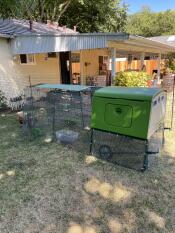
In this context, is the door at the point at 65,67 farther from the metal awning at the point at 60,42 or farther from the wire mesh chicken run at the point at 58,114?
the wire mesh chicken run at the point at 58,114

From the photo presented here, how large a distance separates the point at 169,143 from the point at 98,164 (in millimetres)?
1996

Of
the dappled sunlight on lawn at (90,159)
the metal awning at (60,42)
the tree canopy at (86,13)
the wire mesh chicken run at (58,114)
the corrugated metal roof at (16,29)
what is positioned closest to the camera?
the dappled sunlight on lawn at (90,159)

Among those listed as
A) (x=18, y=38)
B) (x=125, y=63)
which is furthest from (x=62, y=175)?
(x=125, y=63)

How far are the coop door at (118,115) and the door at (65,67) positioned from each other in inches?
375

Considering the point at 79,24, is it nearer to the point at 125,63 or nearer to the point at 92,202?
the point at 125,63

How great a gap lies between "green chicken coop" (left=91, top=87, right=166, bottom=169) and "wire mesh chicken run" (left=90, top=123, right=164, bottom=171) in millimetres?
18

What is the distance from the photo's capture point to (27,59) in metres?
10.7

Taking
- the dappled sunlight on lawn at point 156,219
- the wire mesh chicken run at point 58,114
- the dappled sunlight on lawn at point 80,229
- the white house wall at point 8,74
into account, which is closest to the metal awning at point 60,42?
the white house wall at point 8,74

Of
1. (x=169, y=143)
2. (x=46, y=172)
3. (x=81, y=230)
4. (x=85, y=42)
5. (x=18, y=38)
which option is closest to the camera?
(x=81, y=230)

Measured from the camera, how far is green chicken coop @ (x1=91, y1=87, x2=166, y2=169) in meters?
4.15

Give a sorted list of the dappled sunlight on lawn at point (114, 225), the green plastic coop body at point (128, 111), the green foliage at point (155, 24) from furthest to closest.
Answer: the green foliage at point (155, 24)
the green plastic coop body at point (128, 111)
the dappled sunlight on lawn at point (114, 225)

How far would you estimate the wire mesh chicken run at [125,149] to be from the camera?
4664 millimetres

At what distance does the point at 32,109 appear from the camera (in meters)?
6.58

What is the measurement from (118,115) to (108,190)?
52.6 inches
